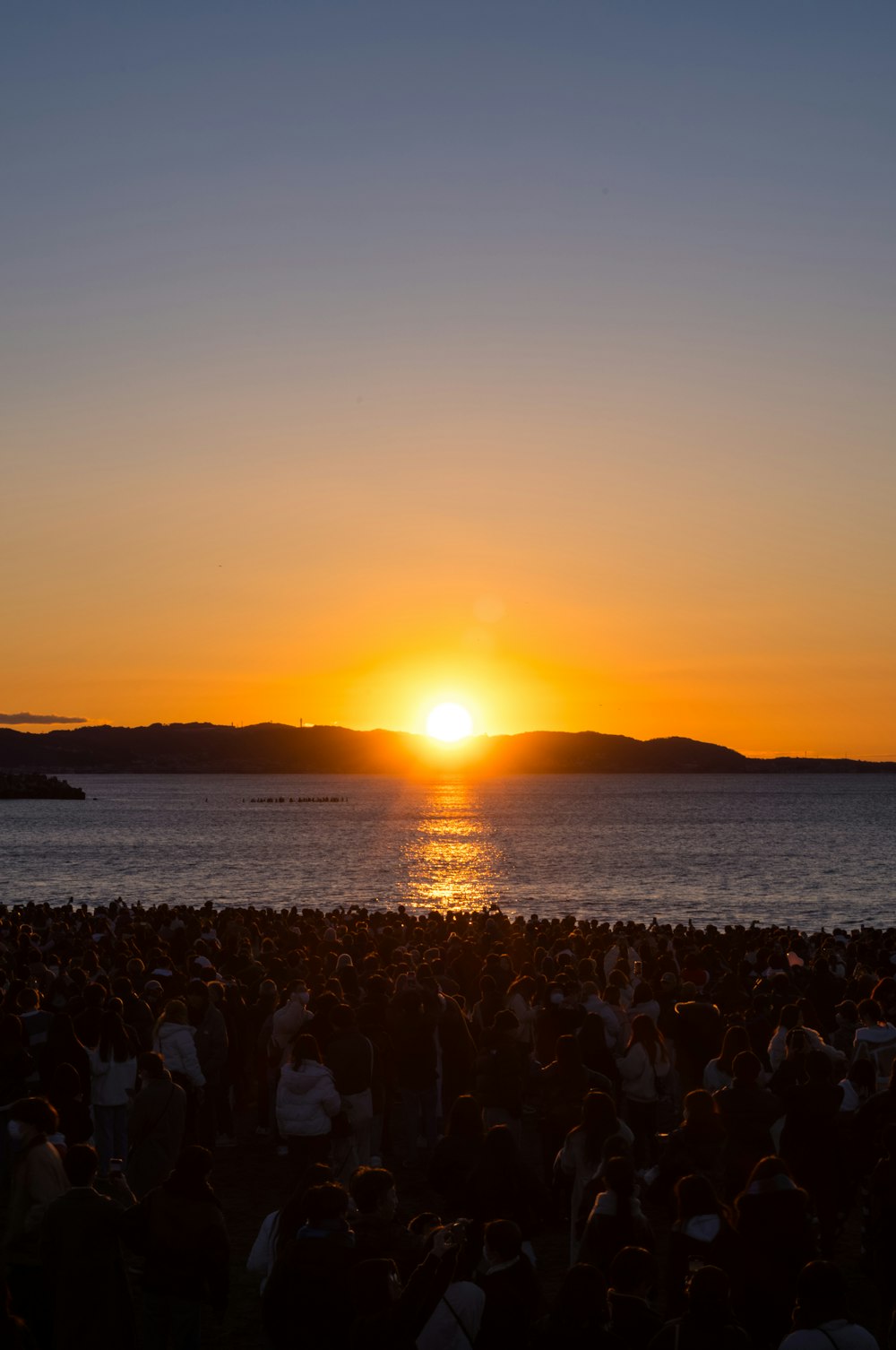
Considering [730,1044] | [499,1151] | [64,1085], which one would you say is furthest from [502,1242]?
[64,1085]

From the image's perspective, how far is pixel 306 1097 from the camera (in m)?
9.84

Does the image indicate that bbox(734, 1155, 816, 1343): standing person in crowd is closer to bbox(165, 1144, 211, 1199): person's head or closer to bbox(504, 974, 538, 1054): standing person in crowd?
bbox(165, 1144, 211, 1199): person's head

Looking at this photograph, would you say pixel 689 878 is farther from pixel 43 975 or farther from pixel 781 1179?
pixel 781 1179

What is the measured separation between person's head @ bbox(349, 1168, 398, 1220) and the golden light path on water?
5408cm

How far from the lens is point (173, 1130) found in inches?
363

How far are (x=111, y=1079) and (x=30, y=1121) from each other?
3819 mm

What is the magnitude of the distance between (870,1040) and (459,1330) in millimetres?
6797

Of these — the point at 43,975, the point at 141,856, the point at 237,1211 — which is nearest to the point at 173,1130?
the point at 237,1211

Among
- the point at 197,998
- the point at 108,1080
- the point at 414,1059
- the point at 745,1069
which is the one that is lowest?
the point at 414,1059

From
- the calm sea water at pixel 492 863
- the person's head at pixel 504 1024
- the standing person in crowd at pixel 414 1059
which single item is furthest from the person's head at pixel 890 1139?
the calm sea water at pixel 492 863

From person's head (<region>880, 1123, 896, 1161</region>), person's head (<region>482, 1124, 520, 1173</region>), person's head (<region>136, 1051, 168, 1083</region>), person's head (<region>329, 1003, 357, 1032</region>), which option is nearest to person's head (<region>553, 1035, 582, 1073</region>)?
person's head (<region>329, 1003, 357, 1032</region>)

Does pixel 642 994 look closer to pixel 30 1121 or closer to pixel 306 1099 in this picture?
pixel 306 1099

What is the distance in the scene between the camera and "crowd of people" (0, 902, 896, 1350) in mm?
5898

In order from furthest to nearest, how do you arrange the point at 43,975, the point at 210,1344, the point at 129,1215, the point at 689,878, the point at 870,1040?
the point at 689,878, the point at 43,975, the point at 870,1040, the point at 210,1344, the point at 129,1215
